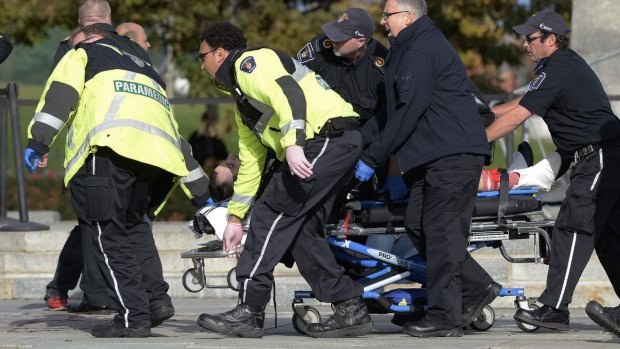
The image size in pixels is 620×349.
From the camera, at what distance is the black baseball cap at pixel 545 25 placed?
25.6 feet

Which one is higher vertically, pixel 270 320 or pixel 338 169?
pixel 338 169

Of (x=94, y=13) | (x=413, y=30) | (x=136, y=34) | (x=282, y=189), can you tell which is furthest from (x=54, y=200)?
(x=413, y=30)

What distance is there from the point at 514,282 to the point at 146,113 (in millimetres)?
3868

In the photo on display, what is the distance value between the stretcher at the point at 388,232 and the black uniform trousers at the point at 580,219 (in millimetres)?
116

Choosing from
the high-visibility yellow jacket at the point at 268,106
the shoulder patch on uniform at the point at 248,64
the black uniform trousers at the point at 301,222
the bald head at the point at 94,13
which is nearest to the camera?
the high-visibility yellow jacket at the point at 268,106

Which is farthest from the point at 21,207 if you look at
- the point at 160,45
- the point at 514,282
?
the point at 160,45

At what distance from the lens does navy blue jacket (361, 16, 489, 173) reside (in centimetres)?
726

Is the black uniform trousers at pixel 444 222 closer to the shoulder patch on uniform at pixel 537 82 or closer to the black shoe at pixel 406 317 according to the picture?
the black shoe at pixel 406 317

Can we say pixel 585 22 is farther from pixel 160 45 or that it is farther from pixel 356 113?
pixel 160 45

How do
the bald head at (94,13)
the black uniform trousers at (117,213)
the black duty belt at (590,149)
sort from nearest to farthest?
the black uniform trousers at (117,213), the black duty belt at (590,149), the bald head at (94,13)

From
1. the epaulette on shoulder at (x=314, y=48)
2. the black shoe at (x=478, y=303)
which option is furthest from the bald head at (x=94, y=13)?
the black shoe at (x=478, y=303)

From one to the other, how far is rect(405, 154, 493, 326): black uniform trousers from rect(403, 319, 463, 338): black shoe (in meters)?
0.03

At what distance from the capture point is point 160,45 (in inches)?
730

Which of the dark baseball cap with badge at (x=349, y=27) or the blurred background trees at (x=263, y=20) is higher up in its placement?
the blurred background trees at (x=263, y=20)
